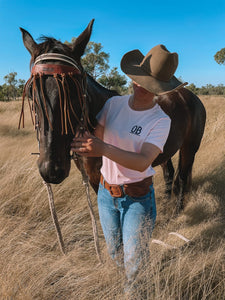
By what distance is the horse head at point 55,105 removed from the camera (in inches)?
54.2

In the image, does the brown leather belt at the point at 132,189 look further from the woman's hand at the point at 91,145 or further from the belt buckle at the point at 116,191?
the woman's hand at the point at 91,145

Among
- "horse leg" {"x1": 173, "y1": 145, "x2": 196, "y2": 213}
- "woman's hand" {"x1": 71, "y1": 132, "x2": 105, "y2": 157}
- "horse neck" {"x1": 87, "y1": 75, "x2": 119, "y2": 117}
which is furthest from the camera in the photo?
"horse leg" {"x1": 173, "y1": 145, "x2": 196, "y2": 213}

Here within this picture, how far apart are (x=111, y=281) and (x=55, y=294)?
407 mm

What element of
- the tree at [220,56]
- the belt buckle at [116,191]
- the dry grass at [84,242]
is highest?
the tree at [220,56]

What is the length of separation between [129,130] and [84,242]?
5.89 feet

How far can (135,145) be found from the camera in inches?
58.8

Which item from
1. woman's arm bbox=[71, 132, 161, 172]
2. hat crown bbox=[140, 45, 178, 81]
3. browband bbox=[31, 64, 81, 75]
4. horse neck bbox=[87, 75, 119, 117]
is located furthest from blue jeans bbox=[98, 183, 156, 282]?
browband bbox=[31, 64, 81, 75]

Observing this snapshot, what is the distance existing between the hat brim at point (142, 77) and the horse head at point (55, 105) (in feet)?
Result: 1.14

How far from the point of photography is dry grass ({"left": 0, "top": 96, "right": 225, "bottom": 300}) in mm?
1626

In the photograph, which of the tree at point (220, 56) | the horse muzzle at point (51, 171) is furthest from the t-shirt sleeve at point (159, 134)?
the tree at point (220, 56)

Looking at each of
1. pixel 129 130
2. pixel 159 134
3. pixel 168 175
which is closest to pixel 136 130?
pixel 129 130

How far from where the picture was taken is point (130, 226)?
1.58 metres

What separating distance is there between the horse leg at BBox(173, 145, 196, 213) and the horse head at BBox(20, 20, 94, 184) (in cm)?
267

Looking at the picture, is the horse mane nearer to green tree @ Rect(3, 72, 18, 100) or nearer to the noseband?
the noseband
